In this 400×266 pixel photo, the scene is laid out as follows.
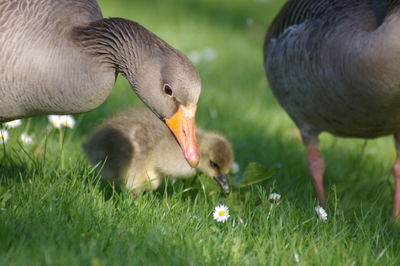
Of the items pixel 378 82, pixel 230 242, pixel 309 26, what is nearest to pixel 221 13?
pixel 309 26

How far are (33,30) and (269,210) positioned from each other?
196cm

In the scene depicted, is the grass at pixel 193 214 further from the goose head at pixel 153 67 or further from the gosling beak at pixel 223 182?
the goose head at pixel 153 67

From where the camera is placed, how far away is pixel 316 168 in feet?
19.6

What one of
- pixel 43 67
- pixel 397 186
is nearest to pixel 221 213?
pixel 43 67

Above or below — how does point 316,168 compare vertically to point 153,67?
below

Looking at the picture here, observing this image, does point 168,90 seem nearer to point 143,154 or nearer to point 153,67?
point 153,67

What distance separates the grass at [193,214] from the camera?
3719 millimetres

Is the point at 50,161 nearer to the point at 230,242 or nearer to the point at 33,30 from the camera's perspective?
Answer: the point at 33,30

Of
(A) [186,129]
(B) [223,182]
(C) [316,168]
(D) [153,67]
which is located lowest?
(C) [316,168]

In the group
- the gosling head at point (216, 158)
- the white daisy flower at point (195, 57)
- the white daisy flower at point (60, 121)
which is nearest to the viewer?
the gosling head at point (216, 158)

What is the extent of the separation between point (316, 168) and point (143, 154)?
5.51 ft

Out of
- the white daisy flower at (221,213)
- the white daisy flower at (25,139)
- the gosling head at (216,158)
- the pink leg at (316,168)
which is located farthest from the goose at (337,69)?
the white daisy flower at (25,139)

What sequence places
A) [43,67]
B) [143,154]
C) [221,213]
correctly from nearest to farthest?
1. [43,67]
2. [221,213]
3. [143,154]

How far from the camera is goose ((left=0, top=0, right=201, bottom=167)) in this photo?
4.05 metres
